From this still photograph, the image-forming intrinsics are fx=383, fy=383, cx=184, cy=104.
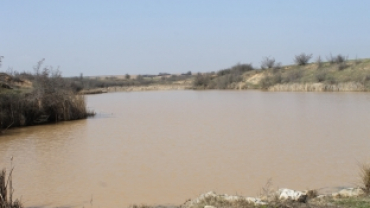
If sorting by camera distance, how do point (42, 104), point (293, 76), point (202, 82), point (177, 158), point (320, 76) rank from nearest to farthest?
point (177, 158), point (42, 104), point (320, 76), point (293, 76), point (202, 82)

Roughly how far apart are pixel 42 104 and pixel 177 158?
9687mm

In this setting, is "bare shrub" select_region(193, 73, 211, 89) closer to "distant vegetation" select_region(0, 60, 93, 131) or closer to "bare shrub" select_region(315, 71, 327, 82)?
"bare shrub" select_region(315, 71, 327, 82)

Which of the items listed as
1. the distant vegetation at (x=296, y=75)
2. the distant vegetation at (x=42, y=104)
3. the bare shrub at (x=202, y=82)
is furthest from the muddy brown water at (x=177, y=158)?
the bare shrub at (x=202, y=82)

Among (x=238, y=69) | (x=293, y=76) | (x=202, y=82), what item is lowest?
(x=202, y=82)

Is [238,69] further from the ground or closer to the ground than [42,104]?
further from the ground

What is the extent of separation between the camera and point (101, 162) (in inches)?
357

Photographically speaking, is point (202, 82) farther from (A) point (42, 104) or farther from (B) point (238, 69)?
(A) point (42, 104)

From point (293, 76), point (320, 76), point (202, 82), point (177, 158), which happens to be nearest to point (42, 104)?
point (177, 158)

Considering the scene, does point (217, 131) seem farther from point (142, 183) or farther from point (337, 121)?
point (142, 183)

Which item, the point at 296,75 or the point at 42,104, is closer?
the point at 42,104

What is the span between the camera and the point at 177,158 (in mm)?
9172

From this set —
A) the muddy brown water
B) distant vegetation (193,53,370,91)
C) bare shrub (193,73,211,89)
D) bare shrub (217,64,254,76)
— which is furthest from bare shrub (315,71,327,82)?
the muddy brown water

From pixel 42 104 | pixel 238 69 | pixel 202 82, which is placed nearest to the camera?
pixel 42 104

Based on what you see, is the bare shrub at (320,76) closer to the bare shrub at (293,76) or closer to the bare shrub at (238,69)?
the bare shrub at (293,76)
